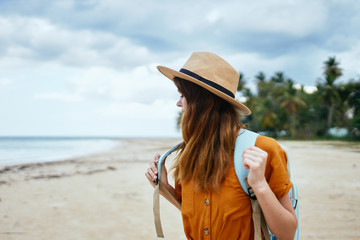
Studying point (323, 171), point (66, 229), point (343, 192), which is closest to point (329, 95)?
point (323, 171)

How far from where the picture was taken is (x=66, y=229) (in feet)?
14.4

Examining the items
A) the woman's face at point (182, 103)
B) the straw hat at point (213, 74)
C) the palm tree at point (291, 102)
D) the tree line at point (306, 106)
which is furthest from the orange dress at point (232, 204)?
the palm tree at point (291, 102)

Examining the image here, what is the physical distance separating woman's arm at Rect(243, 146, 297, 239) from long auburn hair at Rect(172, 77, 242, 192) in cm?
19

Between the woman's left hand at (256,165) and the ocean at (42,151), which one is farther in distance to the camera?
the ocean at (42,151)

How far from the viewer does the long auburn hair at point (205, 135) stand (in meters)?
1.27

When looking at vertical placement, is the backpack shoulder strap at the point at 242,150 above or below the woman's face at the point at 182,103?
below

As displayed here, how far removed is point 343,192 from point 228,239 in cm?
639

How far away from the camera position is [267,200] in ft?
3.53

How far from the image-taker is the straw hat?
132cm

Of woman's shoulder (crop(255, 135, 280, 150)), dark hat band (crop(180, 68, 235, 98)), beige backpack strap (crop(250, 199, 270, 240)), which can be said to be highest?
dark hat band (crop(180, 68, 235, 98))

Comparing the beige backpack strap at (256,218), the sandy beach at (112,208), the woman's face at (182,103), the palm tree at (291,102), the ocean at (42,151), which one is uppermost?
the palm tree at (291,102)

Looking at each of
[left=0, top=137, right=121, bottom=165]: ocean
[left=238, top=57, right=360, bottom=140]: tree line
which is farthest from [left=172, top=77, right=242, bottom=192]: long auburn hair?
[left=238, top=57, right=360, bottom=140]: tree line

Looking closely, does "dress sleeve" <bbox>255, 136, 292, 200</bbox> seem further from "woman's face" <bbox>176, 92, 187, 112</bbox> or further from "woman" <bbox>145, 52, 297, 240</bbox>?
"woman's face" <bbox>176, 92, 187, 112</bbox>

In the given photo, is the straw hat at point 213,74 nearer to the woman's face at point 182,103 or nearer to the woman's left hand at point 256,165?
the woman's face at point 182,103
